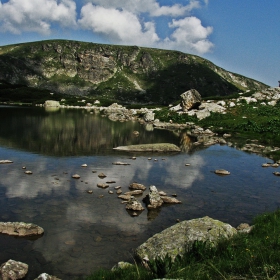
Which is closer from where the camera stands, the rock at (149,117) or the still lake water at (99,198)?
the still lake water at (99,198)

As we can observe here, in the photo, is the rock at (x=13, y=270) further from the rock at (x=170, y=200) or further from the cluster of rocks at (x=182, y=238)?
the rock at (x=170, y=200)

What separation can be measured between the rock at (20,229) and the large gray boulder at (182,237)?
21.6ft

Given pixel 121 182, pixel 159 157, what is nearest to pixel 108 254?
pixel 121 182

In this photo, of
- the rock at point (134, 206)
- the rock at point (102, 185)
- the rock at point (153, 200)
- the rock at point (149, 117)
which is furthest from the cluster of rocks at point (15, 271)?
the rock at point (149, 117)

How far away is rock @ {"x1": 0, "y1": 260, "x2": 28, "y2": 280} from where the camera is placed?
13062mm

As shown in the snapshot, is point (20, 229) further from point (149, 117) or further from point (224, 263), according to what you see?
point (149, 117)

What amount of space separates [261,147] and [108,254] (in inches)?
1803

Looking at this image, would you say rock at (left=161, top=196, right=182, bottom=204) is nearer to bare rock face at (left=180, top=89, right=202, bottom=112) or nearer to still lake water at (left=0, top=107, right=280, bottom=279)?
still lake water at (left=0, top=107, right=280, bottom=279)

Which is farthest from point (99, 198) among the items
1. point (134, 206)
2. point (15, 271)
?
point (15, 271)

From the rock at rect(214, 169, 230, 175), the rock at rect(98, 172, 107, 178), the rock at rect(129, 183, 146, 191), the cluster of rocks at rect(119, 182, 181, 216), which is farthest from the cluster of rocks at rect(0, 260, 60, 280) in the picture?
the rock at rect(214, 169, 230, 175)

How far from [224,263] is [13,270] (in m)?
9.57

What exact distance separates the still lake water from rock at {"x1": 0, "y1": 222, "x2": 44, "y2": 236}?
0.50m

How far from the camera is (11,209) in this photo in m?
21.1

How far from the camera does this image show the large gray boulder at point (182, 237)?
1484 centimetres
